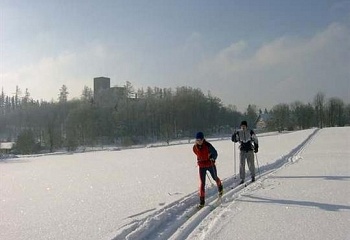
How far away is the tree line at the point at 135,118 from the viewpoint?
283 ft

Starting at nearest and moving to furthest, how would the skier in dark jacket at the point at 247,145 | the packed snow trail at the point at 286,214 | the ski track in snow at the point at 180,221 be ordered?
the packed snow trail at the point at 286,214
the ski track in snow at the point at 180,221
the skier in dark jacket at the point at 247,145

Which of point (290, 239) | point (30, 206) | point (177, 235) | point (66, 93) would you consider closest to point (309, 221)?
point (290, 239)

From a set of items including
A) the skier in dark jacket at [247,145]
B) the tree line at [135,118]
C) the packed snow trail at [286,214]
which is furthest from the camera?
the tree line at [135,118]

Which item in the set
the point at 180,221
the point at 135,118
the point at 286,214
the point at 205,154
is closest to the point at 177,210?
the point at 180,221

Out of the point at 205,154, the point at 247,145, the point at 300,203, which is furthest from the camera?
the point at 247,145

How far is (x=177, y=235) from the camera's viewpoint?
20.9 ft

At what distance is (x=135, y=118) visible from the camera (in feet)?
317

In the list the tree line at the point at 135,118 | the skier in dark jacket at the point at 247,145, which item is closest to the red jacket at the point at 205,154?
the skier in dark jacket at the point at 247,145

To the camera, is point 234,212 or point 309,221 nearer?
point 309,221

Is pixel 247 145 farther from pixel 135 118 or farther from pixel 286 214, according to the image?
pixel 135 118

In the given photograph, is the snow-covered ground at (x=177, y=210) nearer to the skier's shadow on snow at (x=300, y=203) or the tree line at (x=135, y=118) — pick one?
the skier's shadow on snow at (x=300, y=203)

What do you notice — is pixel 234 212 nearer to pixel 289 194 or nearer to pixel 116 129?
pixel 289 194

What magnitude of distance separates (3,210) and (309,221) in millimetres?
7401

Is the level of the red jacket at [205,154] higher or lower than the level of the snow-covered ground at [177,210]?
higher
